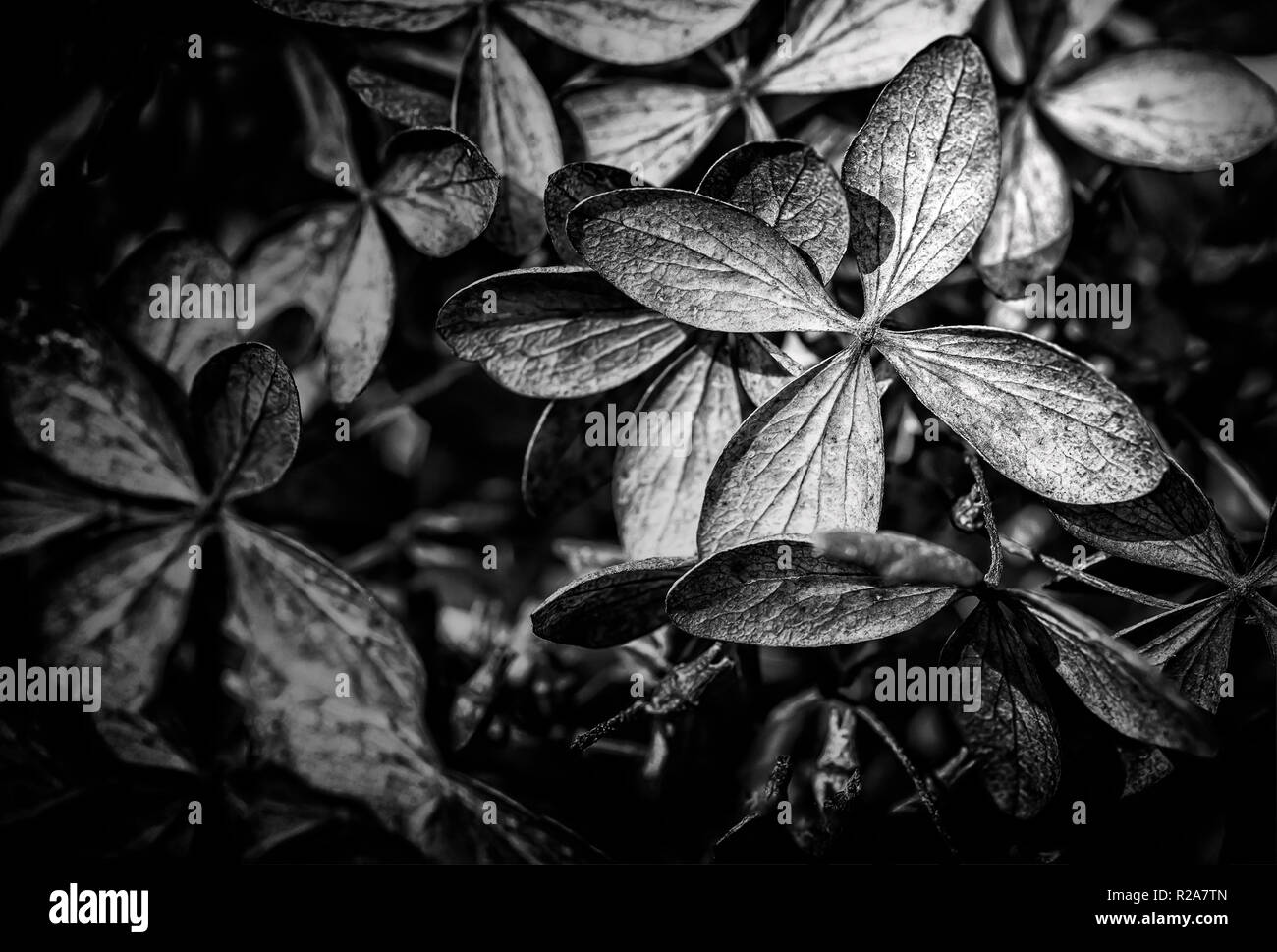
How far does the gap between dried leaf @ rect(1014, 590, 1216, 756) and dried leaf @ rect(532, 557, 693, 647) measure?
269mm

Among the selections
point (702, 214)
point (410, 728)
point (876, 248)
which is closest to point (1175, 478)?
point (876, 248)

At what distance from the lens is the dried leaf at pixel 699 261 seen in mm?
608

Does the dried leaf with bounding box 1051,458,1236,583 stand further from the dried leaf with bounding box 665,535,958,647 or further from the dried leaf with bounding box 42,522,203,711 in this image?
the dried leaf with bounding box 42,522,203,711

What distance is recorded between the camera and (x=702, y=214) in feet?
2.01

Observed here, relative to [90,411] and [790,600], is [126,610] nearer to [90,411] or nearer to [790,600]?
[90,411]

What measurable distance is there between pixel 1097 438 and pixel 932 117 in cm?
26

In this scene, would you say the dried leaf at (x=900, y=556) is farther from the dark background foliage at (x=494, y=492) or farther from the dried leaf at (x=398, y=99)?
the dried leaf at (x=398, y=99)

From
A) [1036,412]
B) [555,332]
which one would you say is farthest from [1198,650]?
[555,332]

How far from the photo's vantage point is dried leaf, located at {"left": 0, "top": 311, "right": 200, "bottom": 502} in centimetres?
84

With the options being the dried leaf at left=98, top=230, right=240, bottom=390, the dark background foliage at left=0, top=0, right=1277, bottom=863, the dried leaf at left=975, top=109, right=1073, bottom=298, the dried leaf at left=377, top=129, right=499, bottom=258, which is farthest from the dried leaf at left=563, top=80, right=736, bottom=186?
the dried leaf at left=98, top=230, right=240, bottom=390

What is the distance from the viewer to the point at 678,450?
73cm

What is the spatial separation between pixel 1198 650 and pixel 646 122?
66cm
